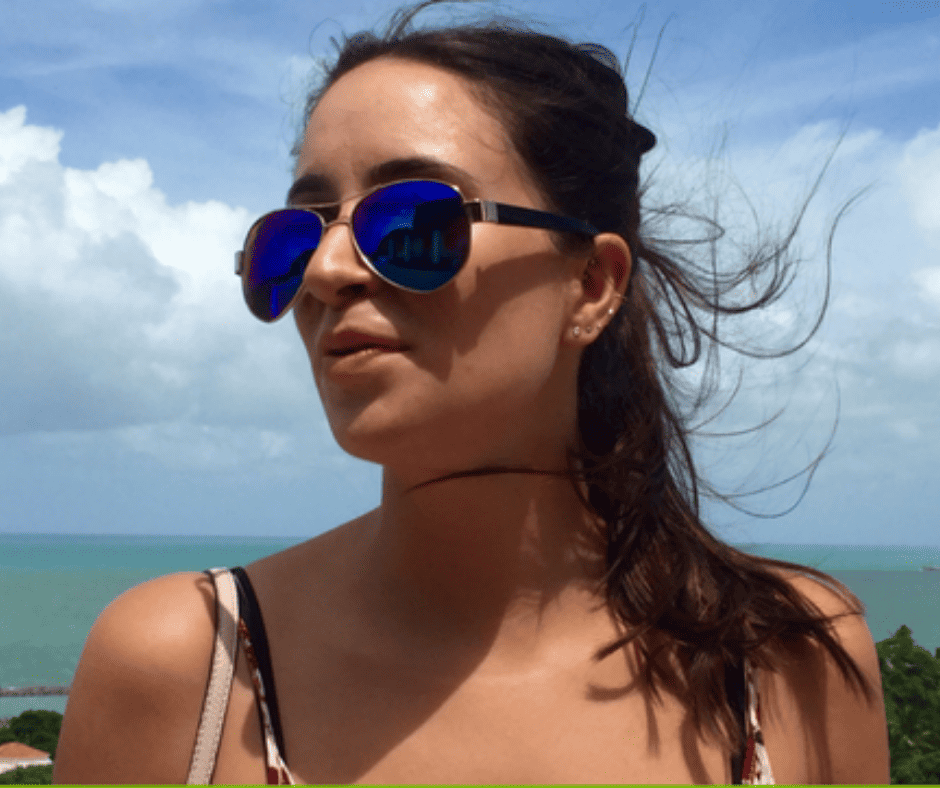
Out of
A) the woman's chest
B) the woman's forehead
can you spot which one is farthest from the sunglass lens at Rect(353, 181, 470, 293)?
the woman's chest

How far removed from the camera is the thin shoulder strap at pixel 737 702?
2.67m

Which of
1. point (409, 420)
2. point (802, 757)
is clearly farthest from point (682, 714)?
point (409, 420)

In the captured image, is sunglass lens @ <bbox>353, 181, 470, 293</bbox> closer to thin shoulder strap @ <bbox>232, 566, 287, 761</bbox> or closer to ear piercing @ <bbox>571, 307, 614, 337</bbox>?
ear piercing @ <bbox>571, 307, 614, 337</bbox>

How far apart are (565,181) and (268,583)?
156 centimetres

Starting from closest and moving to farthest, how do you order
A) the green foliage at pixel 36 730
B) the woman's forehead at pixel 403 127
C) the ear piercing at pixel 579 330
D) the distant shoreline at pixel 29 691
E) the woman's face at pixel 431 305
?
the woman's face at pixel 431 305 → the woman's forehead at pixel 403 127 → the ear piercing at pixel 579 330 → the green foliage at pixel 36 730 → the distant shoreline at pixel 29 691

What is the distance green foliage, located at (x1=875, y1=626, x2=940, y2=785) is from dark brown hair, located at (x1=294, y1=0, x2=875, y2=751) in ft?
8.18

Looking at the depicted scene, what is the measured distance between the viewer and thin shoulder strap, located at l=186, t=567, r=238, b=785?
253cm

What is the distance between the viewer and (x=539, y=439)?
2973 mm

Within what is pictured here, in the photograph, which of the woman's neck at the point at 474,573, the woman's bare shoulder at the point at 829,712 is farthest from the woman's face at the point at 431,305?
the woman's bare shoulder at the point at 829,712

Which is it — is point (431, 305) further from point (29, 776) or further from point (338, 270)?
point (29, 776)

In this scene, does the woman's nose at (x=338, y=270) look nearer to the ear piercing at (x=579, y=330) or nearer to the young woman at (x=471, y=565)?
the young woman at (x=471, y=565)

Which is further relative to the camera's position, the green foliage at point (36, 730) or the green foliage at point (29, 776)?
the green foliage at point (36, 730)

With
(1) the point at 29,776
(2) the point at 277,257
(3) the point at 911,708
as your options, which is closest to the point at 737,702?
(2) the point at 277,257

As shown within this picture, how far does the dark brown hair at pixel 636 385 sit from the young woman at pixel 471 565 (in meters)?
0.01
